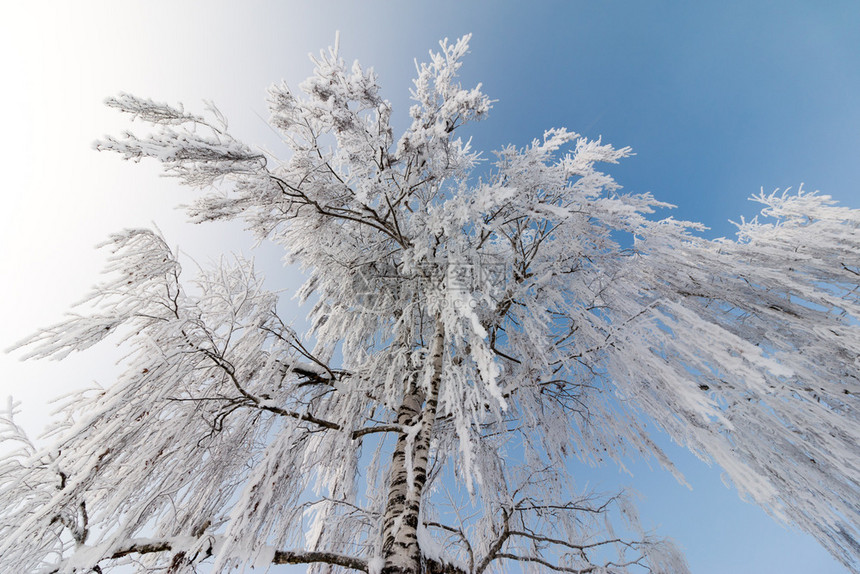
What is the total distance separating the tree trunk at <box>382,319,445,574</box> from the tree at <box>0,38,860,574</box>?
0.7 inches

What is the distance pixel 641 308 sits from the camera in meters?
2.75

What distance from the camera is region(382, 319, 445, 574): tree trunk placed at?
84.6 inches

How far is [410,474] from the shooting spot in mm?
2557

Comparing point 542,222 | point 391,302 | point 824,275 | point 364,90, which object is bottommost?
point 824,275

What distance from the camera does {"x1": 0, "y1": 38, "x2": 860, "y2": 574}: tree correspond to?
1975 millimetres

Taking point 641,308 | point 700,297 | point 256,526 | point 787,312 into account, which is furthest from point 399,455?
point 787,312

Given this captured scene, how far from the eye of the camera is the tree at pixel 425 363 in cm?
197

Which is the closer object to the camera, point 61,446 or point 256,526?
point 61,446

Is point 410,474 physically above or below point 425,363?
below

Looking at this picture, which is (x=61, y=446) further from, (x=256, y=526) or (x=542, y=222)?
(x=542, y=222)

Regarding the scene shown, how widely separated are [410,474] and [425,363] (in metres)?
0.95

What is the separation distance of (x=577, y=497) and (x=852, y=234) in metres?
3.42

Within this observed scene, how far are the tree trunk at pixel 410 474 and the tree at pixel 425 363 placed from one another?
0.02 metres

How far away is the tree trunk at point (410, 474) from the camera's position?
2.15m
